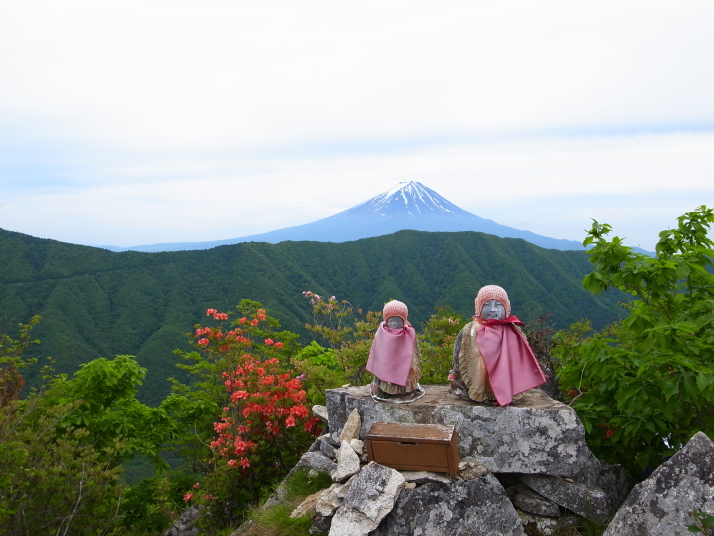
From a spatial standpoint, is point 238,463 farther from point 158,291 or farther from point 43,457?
point 158,291

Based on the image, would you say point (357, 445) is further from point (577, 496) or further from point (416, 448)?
point (577, 496)

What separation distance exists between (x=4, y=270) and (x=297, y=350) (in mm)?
65547

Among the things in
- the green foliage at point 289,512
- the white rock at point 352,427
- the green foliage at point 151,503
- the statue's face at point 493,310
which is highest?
the statue's face at point 493,310

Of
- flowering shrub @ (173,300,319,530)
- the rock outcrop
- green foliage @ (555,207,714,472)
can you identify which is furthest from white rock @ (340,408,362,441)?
green foliage @ (555,207,714,472)

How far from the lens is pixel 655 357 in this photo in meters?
4.99

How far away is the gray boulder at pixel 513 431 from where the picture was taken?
5223mm

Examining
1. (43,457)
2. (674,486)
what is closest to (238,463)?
(43,457)

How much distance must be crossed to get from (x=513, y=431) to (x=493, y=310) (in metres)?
1.35

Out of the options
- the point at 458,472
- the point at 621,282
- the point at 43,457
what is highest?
the point at 621,282

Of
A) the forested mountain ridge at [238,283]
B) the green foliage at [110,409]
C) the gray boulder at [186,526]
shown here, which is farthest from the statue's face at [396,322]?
the forested mountain ridge at [238,283]

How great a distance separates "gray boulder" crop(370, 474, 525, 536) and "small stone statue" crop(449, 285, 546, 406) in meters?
1.08

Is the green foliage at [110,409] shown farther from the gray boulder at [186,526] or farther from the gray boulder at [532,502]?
the gray boulder at [532,502]

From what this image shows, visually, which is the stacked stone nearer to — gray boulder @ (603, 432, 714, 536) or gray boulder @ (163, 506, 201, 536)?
gray boulder @ (603, 432, 714, 536)

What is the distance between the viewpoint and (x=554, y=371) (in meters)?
7.41
